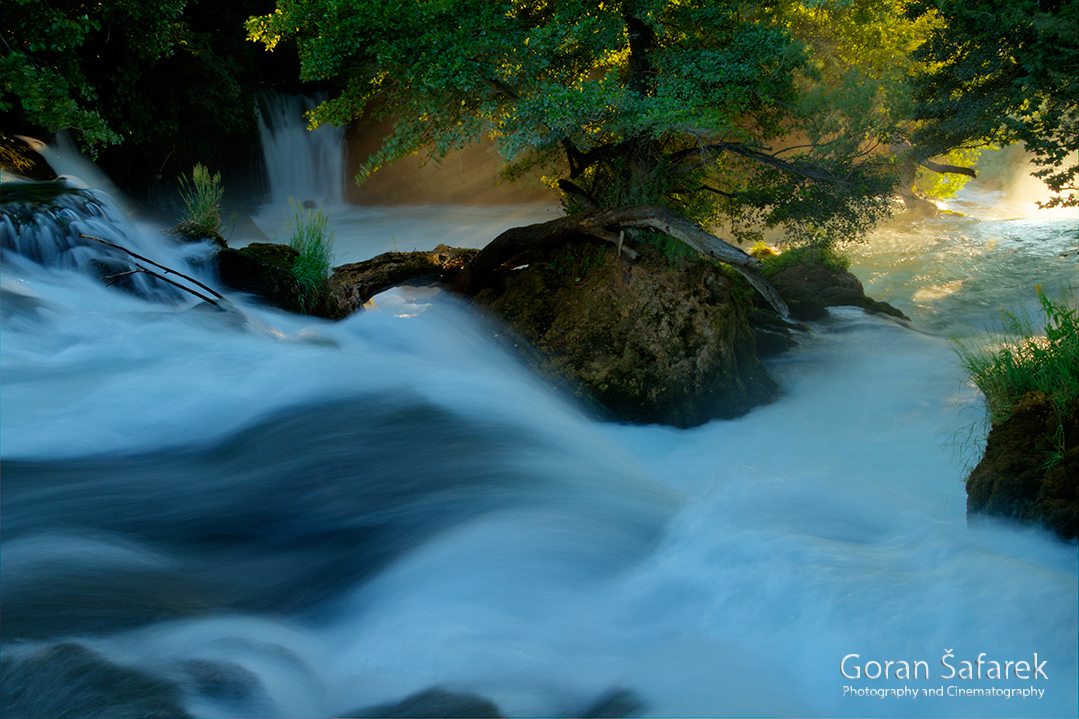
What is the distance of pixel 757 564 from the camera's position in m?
3.70

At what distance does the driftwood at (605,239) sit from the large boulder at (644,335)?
0.94 ft

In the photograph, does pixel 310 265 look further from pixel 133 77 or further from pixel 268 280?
pixel 133 77

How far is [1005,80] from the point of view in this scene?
7434mm

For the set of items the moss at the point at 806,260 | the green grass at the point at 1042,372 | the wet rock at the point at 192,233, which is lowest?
the green grass at the point at 1042,372

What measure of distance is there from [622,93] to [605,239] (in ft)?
6.00

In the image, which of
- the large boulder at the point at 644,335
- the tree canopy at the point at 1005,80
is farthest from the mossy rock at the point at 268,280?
the tree canopy at the point at 1005,80

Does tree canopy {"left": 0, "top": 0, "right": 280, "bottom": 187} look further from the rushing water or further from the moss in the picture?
the moss

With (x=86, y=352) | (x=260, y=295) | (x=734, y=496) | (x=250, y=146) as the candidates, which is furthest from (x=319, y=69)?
(x=250, y=146)

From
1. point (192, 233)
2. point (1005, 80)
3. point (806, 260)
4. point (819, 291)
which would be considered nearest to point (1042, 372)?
point (1005, 80)

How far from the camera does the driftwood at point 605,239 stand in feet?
23.0

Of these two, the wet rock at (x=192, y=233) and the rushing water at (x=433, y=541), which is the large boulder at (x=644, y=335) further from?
the wet rock at (x=192, y=233)

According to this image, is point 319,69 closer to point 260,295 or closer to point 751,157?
point 260,295

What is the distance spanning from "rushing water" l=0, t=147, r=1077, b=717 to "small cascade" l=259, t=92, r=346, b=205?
10.5 m

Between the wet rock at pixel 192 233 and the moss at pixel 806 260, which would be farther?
the moss at pixel 806 260
